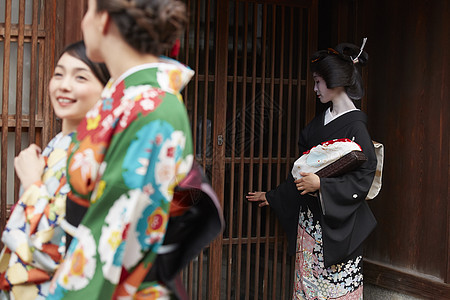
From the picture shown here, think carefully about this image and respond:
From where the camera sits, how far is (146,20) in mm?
1646

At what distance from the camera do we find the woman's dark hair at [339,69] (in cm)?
403

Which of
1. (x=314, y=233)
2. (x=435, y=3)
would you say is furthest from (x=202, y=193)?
(x=435, y=3)

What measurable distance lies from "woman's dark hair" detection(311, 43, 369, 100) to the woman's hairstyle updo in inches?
95.8

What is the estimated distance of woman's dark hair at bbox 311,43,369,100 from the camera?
4.03 m

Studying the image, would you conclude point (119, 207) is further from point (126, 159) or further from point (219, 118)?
point (219, 118)

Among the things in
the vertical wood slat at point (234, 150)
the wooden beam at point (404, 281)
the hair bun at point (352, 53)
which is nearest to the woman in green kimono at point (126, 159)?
the hair bun at point (352, 53)

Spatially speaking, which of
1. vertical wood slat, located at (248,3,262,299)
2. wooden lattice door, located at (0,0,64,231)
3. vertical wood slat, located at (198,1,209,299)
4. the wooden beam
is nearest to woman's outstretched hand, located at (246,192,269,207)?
vertical wood slat, located at (248,3,262,299)

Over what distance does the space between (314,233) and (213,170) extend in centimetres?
90

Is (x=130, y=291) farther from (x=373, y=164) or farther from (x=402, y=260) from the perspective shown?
(x=402, y=260)

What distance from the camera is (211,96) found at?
4473mm

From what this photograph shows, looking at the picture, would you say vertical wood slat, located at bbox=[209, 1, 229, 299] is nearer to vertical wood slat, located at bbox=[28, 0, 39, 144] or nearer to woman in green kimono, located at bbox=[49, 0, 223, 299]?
vertical wood slat, located at bbox=[28, 0, 39, 144]

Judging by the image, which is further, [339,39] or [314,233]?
[339,39]

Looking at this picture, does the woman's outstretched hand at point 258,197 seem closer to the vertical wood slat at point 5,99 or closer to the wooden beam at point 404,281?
the wooden beam at point 404,281

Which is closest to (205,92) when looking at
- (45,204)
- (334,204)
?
(334,204)
